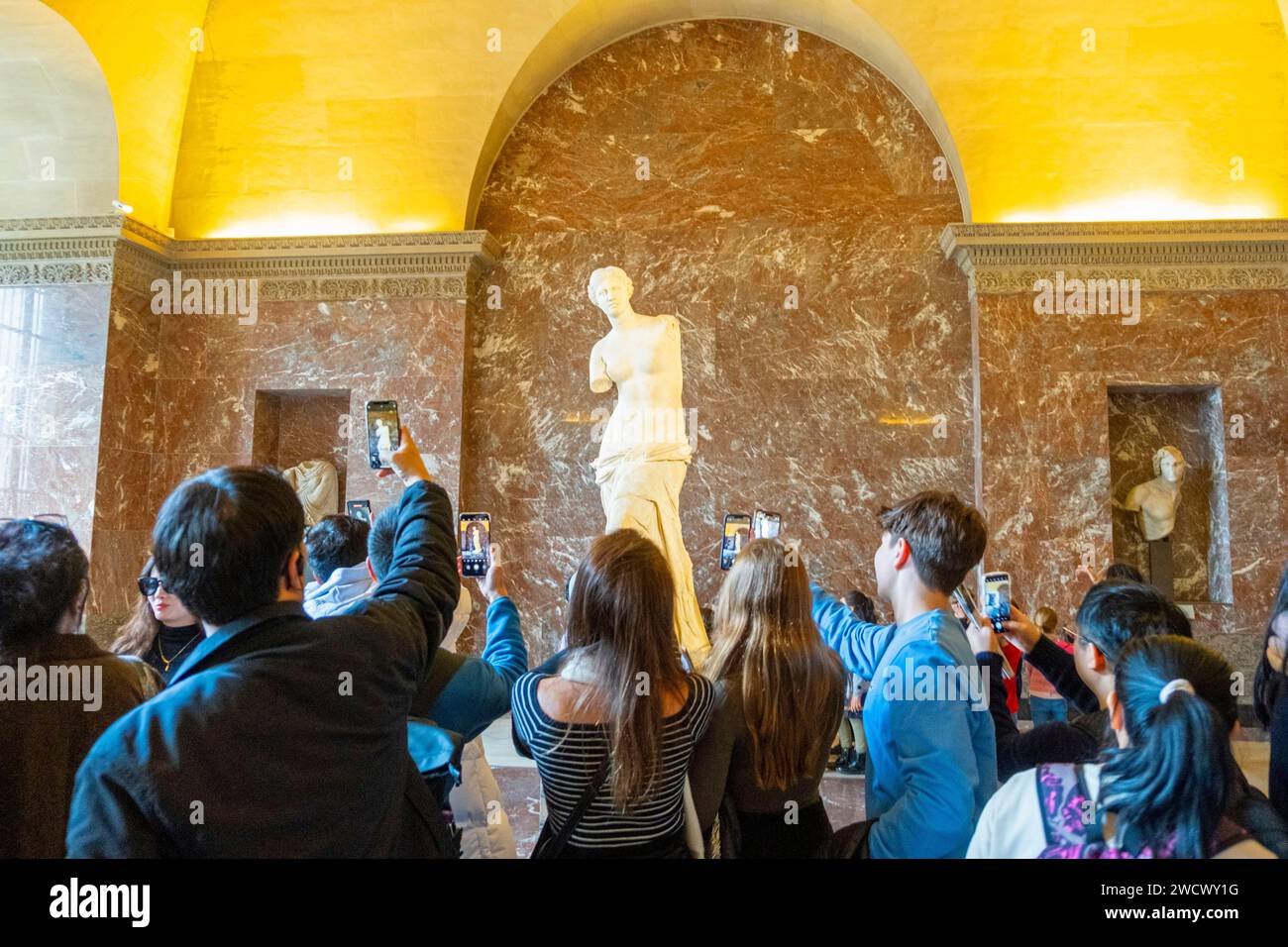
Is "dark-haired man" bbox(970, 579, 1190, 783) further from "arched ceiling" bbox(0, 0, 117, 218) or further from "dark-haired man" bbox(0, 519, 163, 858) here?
"arched ceiling" bbox(0, 0, 117, 218)

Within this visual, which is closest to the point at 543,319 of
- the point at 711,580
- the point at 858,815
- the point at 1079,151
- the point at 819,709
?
the point at 711,580

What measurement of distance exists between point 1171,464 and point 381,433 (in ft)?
26.9

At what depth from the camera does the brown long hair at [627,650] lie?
216 cm

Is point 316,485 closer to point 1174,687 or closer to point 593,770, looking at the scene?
point 593,770

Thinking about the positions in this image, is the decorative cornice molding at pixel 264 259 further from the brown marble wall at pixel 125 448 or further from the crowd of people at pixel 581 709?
the crowd of people at pixel 581 709

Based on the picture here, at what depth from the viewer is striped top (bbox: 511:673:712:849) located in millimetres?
2182

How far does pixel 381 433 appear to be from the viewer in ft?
9.55

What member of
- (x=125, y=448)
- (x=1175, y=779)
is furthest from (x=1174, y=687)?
(x=125, y=448)

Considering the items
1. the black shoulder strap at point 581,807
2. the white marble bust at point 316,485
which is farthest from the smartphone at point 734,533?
the white marble bust at point 316,485

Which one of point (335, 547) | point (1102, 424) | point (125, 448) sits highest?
point (1102, 424)

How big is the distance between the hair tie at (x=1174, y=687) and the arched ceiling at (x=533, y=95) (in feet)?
28.4

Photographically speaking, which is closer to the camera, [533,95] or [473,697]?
[473,697]

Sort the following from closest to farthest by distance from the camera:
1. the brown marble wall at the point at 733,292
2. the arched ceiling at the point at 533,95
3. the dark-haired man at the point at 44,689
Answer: the dark-haired man at the point at 44,689
the arched ceiling at the point at 533,95
the brown marble wall at the point at 733,292

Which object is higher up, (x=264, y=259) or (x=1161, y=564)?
(x=264, y=259)
